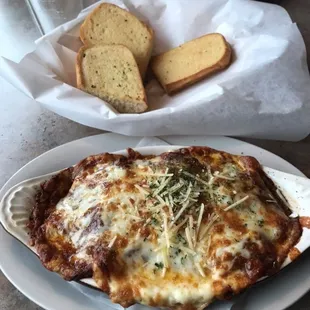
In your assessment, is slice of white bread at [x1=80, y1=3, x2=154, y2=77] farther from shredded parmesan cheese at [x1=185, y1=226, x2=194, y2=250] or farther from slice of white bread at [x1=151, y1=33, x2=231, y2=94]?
shredded parmesan cheese at [x1=185, y1=226, x2=194, y2=250]

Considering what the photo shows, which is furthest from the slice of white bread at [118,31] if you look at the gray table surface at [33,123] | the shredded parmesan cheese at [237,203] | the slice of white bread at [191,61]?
the shredded parmesan cheese at [237,203]

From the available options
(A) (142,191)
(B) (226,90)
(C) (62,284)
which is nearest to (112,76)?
(B) (226,90)

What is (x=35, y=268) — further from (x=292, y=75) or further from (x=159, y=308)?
(x=292, y=75)

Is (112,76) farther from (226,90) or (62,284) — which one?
(62,284)

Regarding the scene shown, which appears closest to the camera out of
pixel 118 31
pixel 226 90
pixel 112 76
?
pixel 226 90

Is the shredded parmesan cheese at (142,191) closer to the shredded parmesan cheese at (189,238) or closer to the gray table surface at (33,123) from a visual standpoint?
the shredded parmesan cheese at (189,238)

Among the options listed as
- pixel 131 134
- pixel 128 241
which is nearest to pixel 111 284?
pixel 128 241
